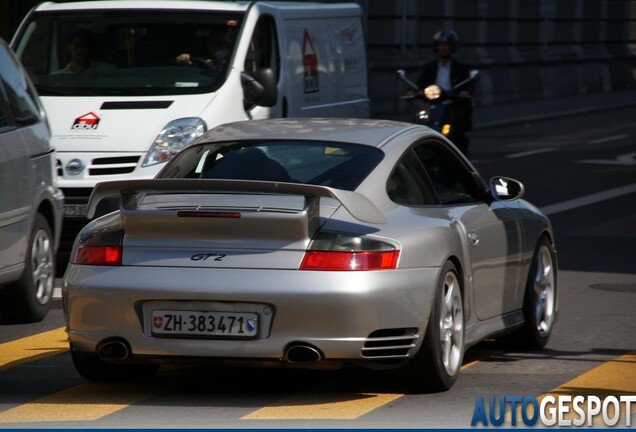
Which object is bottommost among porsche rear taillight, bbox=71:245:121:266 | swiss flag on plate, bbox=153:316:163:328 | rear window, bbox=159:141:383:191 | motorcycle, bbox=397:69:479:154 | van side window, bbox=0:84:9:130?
motorcycle, bbox=397:69:479:154

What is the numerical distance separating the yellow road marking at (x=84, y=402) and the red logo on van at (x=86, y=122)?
5.49m

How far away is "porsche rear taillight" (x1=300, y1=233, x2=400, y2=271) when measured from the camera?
7.12m

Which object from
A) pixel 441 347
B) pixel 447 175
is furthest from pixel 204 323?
pixel 447 175

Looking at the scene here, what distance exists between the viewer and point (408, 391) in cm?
759

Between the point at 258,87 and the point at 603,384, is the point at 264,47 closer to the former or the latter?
the point at 258,87

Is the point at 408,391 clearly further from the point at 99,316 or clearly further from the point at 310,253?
the point at 99,316

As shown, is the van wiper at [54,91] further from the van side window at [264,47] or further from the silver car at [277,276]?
the silver car at [277,276]

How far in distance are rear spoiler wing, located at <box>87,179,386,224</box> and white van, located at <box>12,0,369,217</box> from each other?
18.1ft

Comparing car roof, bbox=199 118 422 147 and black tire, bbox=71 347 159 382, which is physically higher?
car roof, bbox=199 118 422 147

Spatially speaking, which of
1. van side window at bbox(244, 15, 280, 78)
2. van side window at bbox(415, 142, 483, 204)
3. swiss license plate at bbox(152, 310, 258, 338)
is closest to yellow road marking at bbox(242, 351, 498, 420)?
swiss license plate at bbox(152, 310, 258, 338)

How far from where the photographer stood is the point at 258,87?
45.6 feet

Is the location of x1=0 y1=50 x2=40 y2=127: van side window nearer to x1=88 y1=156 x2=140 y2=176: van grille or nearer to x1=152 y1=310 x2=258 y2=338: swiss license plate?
x1=88 y1=156 x2=140 y2=176: van grille

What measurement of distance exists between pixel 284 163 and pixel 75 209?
5132 mm

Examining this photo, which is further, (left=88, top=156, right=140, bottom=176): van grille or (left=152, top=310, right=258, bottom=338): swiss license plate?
(left=88, top=156, right=140, bottom=176): van grille
